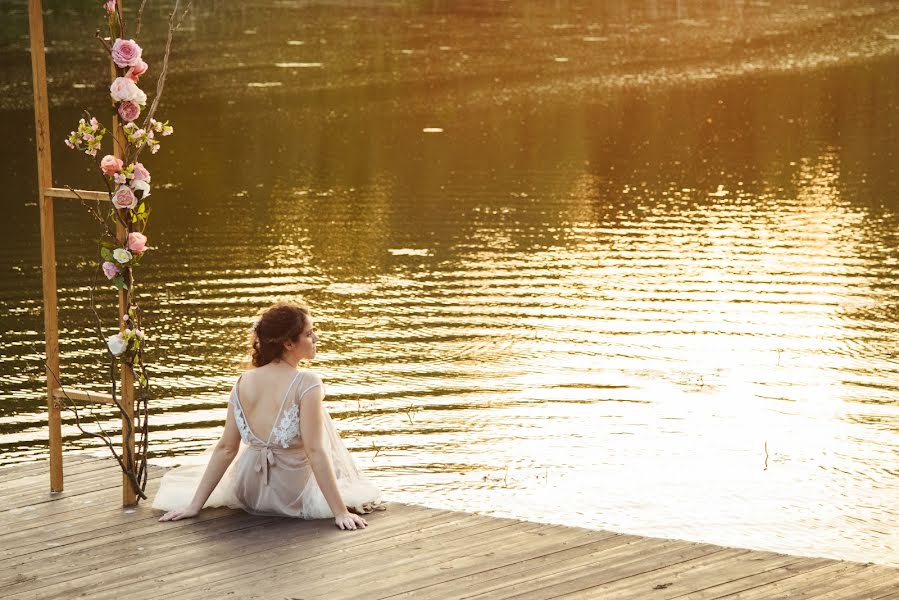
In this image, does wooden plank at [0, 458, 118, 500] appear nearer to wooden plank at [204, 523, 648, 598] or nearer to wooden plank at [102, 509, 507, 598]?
wooden plank at [102, 509, 507, 598]

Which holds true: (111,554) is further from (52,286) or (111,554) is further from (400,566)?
(52,286)

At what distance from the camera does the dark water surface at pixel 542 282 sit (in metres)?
8.71

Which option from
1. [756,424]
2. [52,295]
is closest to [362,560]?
[52,295]

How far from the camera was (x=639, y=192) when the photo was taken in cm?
1875

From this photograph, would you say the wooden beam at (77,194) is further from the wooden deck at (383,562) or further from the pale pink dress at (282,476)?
the wooden deck at (383,562)

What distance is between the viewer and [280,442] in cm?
577

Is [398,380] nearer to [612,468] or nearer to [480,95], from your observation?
[612,468]

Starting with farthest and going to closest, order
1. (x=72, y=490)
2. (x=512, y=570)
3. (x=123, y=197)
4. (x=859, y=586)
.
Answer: (x=72, y=490)
(x=123, y=197)
(x=512, y=570)
(x=859, y=586)

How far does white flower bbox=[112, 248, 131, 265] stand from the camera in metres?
5.82

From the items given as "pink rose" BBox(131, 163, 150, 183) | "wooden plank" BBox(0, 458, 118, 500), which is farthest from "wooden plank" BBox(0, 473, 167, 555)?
"pink rose" BBox(131, 163, 150, 183)

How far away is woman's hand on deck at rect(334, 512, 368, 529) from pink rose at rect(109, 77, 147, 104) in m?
2.08

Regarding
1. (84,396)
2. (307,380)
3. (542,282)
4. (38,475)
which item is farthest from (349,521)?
(542,282)

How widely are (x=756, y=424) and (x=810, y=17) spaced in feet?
133

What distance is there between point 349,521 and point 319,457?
31cm
